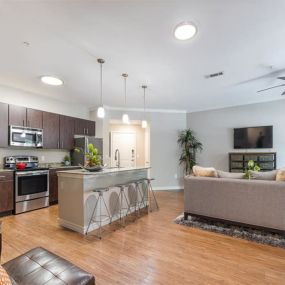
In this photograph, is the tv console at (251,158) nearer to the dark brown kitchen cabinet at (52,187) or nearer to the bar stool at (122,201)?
the bar stool at (122,201)

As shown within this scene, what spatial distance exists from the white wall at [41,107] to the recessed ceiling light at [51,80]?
108 cm

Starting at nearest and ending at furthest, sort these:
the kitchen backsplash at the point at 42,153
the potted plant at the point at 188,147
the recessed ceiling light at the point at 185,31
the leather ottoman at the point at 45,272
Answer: the leather ottoman at the point at 45,272
the recessed ceiling light at the point at 185,31
the kitchen backsplash at the point at 42,153
the potted plant at the point at 188,147

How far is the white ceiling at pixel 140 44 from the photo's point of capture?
1.95 meters

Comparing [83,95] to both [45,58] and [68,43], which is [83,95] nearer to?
[45,58]

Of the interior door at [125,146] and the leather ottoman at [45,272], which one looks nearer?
the leather ottoman at [45,272]

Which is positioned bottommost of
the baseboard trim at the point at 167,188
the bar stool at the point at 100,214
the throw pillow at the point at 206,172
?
the baseboard trim at the point at 167,188

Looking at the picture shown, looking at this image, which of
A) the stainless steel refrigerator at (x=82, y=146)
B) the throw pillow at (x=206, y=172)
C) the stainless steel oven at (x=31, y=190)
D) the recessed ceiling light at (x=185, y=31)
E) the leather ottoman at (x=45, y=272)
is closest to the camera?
the leather ottoman at (x=45, y=272)

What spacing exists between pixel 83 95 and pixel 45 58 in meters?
1.88

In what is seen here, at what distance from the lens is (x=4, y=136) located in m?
3.96

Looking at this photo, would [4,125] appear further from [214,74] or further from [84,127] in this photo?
[214,74]

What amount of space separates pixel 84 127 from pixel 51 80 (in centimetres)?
202

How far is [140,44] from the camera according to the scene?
2.56 metres

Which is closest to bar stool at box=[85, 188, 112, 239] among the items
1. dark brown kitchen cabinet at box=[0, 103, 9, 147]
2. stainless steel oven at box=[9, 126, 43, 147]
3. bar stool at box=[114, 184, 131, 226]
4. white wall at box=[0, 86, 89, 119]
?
bar stool at box=[114, 184, 131, 226]

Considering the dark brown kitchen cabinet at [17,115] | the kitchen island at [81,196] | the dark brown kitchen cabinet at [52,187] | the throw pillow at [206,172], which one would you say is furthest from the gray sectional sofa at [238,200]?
the dark brown kitchen cabinet at [17,115]
